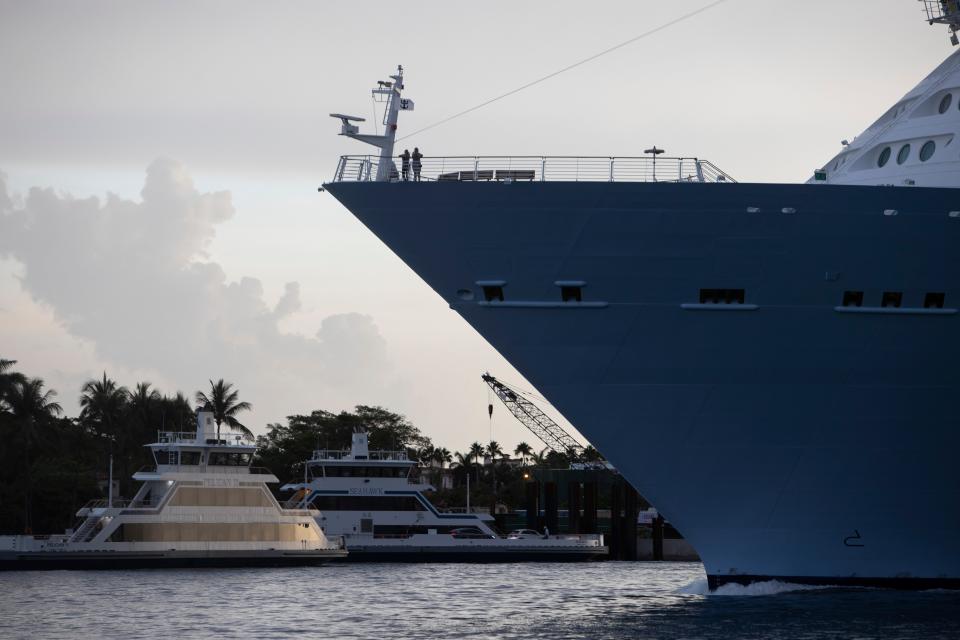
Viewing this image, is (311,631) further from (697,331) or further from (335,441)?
(335,441)

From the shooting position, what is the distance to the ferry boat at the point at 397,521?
67.7m

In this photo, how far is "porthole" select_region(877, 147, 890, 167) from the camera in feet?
94.8

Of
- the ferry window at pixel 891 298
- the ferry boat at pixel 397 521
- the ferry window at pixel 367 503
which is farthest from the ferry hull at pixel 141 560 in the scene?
the ferry window at pixel 891 298

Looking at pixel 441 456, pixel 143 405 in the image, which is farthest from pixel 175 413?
pixel 441 456

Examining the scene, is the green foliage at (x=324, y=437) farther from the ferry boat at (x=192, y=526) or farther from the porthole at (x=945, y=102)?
the porthole at (x=945, y=102)

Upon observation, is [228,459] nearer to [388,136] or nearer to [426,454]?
[388,136]

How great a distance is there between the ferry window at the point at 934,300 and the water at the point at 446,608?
6163 mm

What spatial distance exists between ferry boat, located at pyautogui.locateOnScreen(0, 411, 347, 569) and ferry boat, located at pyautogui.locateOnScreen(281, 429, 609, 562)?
8.36 m

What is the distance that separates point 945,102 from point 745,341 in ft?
24.5

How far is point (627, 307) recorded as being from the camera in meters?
26.5

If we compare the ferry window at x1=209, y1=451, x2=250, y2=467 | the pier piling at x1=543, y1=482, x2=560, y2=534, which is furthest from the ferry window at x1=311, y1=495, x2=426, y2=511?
the pier piling at x1=543, y1=482, x2=560, y2=534

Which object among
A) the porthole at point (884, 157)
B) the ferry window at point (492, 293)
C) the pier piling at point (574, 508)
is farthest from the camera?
the pier piling at point (574, 508)

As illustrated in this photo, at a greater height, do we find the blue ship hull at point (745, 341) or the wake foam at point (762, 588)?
the blue ship hull at point (745, 341)

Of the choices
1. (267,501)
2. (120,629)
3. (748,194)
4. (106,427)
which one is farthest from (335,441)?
(748,194)
